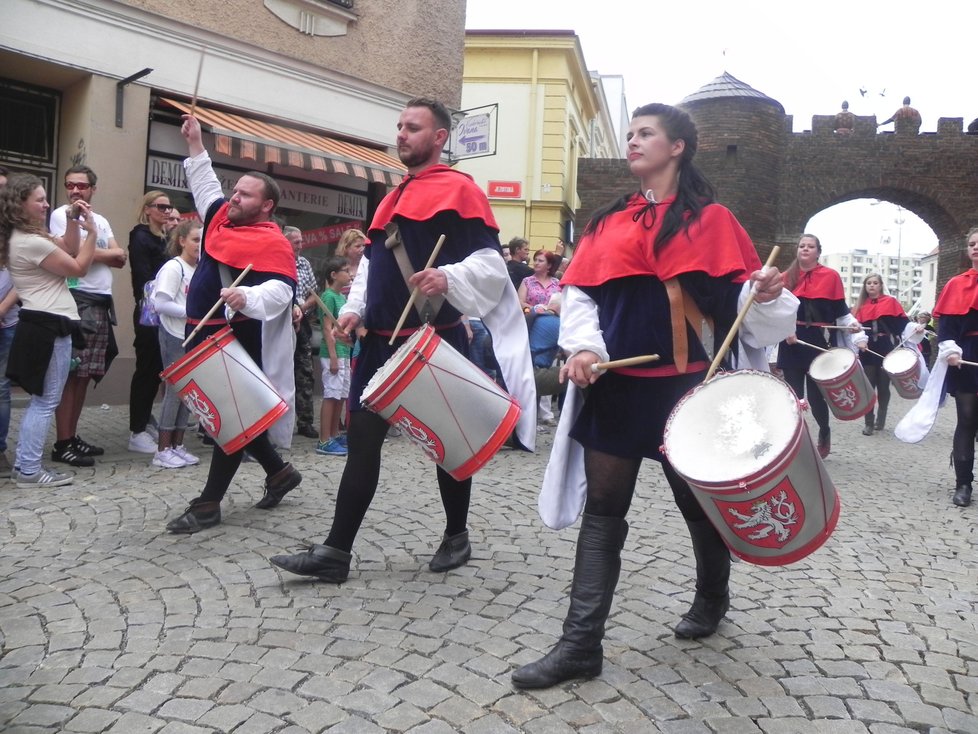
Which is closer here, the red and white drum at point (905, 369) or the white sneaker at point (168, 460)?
the white sneaker at point (168, 460)

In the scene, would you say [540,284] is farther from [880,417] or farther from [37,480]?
[37,480]

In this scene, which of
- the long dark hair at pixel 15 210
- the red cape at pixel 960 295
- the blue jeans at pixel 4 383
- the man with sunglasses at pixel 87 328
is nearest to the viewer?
the long dark hair at pixel 15 210

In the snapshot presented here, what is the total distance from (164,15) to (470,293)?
25.2ft

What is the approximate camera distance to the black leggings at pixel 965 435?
6.34m

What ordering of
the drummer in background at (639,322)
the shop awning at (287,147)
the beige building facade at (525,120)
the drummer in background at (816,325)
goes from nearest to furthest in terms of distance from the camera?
the drummer in background at (639,322) < the drummer in background at (816,325) < the shop awning at (287,147) < the beige building facade at (525,120)

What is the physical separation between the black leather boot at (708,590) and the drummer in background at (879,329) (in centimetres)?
835

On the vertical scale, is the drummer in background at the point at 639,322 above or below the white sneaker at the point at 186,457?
above

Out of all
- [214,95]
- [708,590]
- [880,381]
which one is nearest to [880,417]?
[880,381]

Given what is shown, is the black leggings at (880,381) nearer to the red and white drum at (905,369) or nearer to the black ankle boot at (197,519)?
the red and white drum at (905,369)

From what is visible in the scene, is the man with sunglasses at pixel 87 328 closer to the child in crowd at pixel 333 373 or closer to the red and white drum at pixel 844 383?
the child in crowd at pixel 333 373

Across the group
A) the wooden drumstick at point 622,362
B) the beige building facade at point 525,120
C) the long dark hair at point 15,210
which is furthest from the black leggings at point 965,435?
the beige building facade at point 525,120

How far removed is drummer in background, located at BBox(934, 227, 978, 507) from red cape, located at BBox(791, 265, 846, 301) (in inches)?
49.0

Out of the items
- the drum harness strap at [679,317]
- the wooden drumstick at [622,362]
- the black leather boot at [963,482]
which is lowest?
the black leather boot at [963,482]

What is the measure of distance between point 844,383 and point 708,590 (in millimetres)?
4434
